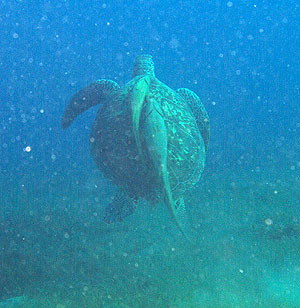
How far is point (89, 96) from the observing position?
4.95 meters

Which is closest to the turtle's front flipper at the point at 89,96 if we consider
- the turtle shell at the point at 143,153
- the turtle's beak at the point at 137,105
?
the turtle shell at the point at 143,153

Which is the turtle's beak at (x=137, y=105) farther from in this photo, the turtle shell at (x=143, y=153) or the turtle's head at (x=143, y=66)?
the turtle's head at (x=143, y=66)

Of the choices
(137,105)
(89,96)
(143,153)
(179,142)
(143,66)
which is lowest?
(143,153)

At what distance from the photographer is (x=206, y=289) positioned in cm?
307

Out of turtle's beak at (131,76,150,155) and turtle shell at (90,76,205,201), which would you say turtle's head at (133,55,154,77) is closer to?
turtle shell at (90,76,205,201)

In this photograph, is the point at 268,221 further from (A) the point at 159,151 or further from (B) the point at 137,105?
(B) the point at 137,105

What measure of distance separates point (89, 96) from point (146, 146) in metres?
2.82

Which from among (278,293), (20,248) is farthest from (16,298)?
(278,293)

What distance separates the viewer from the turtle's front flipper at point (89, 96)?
188 inches

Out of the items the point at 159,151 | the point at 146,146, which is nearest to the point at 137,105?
the point at 146,146

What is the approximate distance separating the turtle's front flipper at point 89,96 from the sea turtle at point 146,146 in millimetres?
1158

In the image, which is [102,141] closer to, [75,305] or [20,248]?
[75,305]

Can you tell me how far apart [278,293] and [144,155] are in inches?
88.7

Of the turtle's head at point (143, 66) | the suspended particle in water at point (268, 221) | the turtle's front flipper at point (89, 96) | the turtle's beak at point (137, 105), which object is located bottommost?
the suspended particle in water at point (268, 221)
